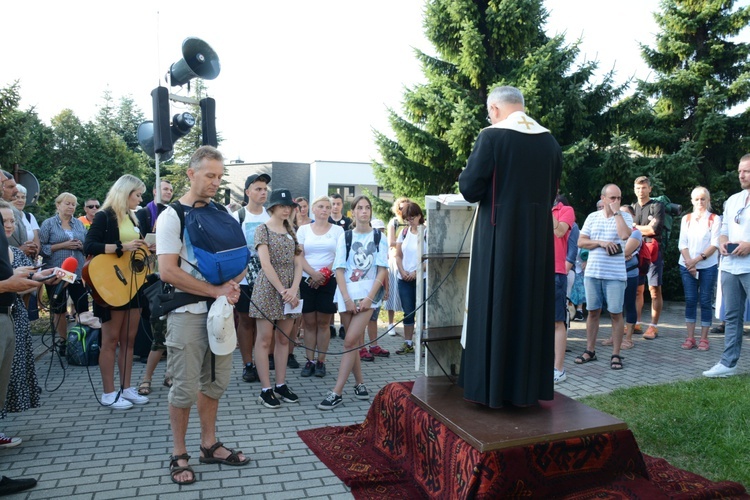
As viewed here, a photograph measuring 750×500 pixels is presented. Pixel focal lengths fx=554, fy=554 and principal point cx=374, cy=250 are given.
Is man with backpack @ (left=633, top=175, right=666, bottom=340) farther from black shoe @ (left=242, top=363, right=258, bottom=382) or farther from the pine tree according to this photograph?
black shoe @ (left=242, top=363, right=258, bottom=382)

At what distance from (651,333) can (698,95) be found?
29.1ft

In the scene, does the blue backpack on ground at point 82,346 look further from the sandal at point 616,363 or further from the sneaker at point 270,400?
the sandal at point 616,363

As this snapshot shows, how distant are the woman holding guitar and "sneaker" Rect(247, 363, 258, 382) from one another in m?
1.22

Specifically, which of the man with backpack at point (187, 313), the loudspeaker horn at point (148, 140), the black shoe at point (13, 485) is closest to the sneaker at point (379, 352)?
the loudspeaker horn at point (148, 140)

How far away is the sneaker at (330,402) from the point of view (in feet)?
17.7

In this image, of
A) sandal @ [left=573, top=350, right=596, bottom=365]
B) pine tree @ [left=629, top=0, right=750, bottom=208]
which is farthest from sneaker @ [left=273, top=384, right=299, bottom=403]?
pine tree @ [left=629, top=0, right=750, bottom=208]

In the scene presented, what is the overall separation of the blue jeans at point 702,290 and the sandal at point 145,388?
23.5 feet

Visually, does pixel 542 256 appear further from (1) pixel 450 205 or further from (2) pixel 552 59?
(2) pixel 552 59

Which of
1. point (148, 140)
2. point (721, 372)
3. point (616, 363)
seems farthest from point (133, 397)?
point (721, 372)

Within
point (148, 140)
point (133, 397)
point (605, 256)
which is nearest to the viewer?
point (133, 397)

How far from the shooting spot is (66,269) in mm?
4723

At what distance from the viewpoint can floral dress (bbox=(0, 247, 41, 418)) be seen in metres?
4.29

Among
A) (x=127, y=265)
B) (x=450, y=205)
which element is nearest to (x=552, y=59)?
(x=450, y=205)

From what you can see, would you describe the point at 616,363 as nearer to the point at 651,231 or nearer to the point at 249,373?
the point at 651,231
